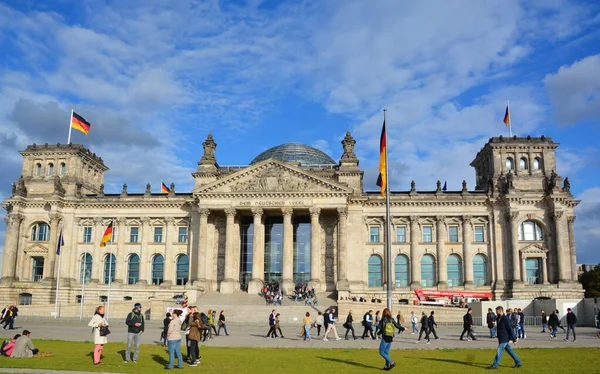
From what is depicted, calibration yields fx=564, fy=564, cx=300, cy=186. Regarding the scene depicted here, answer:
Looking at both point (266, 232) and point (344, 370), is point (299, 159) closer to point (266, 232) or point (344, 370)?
point (266, 232)

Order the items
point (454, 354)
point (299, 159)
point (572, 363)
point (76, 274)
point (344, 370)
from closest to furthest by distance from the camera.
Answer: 1. point (344, 370)
2. point (572, 363)
3. point (454, 354)
4. point (76, 274)
5. point (299, 159)

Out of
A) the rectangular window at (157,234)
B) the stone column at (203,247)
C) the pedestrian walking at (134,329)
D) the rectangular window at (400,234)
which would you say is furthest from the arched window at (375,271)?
the pedestrian walking at (134,329)

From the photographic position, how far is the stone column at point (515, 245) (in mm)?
70000

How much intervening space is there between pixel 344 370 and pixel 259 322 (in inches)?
1326

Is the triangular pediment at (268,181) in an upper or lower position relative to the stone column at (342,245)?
upper

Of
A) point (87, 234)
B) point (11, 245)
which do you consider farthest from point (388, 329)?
point (11, 245)

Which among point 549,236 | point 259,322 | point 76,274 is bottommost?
point 259,322

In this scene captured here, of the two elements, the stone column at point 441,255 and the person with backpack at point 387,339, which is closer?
the person with backpack at point 387,339

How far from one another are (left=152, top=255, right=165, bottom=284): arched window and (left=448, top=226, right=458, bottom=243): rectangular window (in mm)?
38413

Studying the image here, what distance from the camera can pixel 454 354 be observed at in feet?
86.7

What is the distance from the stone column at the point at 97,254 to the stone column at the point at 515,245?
178 ft

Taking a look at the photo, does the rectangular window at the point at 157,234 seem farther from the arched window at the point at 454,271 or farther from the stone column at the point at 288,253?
the arched window at the point at 454,271

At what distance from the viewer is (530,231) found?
7256cm

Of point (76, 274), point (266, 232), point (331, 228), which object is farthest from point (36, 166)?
point (331, 228)
